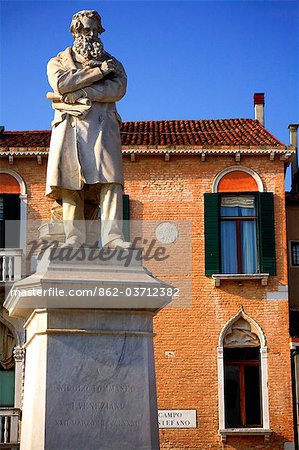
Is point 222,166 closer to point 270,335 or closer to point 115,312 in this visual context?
point 270,335

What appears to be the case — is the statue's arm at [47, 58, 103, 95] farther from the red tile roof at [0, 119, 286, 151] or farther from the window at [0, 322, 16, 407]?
the window at [0, 322, 16, 407]

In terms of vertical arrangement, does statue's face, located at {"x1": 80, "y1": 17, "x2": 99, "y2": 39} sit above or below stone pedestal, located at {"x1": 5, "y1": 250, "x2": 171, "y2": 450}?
above

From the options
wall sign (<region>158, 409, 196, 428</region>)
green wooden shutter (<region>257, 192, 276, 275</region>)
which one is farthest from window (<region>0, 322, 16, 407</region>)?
green wooden shutter (<region>257, 192, 276, 275</region>)

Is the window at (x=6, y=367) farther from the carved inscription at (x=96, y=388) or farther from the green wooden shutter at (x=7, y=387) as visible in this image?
the carved inscription at (x=96, y=388)

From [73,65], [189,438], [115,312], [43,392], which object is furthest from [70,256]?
[189,438]

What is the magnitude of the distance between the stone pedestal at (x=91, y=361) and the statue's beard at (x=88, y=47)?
2.29m

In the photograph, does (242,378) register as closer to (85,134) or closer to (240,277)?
(240,277)

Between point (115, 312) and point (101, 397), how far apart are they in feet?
2.65

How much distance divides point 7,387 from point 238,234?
7.40 metres

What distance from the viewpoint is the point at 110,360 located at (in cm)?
775

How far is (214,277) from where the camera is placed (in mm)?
21797

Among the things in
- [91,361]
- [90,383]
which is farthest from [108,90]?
[90,383]

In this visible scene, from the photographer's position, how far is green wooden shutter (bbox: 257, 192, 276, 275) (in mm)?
21984

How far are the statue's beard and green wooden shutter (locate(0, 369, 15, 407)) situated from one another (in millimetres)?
14464
